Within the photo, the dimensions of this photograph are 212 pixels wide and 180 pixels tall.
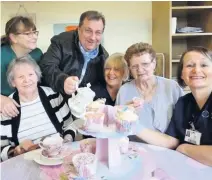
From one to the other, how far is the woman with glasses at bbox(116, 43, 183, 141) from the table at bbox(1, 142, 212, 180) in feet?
0.94

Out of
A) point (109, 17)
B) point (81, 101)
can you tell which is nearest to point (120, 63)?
point (81, 101)

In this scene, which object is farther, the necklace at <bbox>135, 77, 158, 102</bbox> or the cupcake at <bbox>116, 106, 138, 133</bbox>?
the necklace at <bbox>135, 77, 158, 102</bbox>

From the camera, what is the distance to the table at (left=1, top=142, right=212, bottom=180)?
3.43 feet

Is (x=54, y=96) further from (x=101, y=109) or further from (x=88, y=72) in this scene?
(x=101, y=109)

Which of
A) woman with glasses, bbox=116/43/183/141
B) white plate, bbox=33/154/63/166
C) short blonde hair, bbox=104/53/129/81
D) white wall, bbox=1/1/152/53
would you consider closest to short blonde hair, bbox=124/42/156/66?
woman with glasses, bbox=116/43/183/141

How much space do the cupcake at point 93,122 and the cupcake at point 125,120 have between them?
0.07 meters

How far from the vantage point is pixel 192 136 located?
4.30 feet

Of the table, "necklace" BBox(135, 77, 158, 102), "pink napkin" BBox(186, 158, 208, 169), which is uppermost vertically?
"necklace" BBox(135, 77, 158, 102)

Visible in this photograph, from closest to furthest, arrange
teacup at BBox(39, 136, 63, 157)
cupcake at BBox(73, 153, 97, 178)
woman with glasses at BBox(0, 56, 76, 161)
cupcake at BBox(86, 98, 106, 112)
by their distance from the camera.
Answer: cupcake at BBox(73, 153, 97, 178) < cupcake at BBox(86, 98, 106, 112) < teacup at BBox(39, 136, 63, 157) < woman with glasses at BBox(0, 56, 76, 161)

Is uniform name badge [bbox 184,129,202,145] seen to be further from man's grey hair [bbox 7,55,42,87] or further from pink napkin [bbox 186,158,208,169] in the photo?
man's grey hair [bbox 7,55,42,87]

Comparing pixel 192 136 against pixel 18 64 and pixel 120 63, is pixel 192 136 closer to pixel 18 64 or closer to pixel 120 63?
pixel 120 63

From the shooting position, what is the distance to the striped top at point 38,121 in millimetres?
1531

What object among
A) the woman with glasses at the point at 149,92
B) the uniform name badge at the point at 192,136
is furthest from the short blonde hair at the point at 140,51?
the uniform name badge at the point at 192,136

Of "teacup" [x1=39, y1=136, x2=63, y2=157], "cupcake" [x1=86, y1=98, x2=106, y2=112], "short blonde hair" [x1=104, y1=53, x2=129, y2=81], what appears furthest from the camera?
"short blonde hair" [x1=104, y1=53, x2=129, y2=81]
